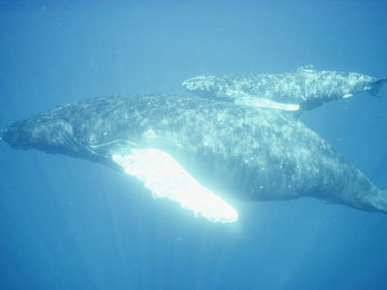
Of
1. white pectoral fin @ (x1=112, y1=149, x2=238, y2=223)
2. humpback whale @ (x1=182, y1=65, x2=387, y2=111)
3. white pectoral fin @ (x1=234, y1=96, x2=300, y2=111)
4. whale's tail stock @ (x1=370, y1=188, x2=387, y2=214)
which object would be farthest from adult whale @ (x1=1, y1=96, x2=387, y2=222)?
whale's tail stock @ (x1=370, y1=188, x2=387, y2=214)

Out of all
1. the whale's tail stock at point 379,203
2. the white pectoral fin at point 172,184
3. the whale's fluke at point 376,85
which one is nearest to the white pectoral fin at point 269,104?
the whale's fluke at point 376,85

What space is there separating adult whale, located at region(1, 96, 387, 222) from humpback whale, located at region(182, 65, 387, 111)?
0.54m

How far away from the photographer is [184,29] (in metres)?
45.8

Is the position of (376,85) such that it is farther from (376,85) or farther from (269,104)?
(269,104)

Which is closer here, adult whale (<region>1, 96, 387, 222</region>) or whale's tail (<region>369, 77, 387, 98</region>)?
adult whale (<region>1, 96, 387, 222</region>)

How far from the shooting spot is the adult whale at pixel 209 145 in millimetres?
7551

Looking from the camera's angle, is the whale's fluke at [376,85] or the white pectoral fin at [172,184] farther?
the whale's fluke at [376,85]

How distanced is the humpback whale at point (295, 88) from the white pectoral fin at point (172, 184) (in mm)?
3483

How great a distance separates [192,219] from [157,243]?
431cm

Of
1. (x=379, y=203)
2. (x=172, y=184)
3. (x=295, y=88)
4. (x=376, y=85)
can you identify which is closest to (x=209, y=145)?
Answer: (x=172, y=184)

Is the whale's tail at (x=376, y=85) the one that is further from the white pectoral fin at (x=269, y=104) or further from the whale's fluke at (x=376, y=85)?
the white pectoral fin at (x=269, y=104)

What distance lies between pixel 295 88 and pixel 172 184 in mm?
5168

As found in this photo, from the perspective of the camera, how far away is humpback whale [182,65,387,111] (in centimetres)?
879

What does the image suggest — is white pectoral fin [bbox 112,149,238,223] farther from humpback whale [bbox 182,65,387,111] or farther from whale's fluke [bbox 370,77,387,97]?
whale's fluke [bbox 370,77,387,97]
